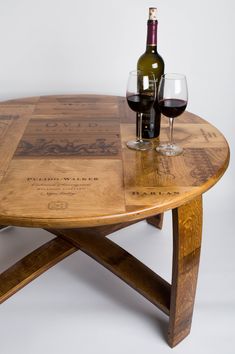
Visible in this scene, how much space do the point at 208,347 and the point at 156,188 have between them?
2.45 feet

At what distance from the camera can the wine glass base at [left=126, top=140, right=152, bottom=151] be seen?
4.36ft

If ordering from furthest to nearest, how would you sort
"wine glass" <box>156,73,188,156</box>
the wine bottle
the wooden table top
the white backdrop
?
the white backdrop → the wine bottle → "wine glass" <box>156,73,188,156</box> → the wooden table top

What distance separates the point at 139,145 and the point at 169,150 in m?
0.11

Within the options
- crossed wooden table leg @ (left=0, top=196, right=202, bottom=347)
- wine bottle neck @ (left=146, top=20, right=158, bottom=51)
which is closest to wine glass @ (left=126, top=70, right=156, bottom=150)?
wine bottle neck @ (left=146, top=20, right=158, bottom=51)

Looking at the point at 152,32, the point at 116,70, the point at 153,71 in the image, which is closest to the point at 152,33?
the point at 152,32

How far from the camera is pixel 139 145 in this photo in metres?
1.35

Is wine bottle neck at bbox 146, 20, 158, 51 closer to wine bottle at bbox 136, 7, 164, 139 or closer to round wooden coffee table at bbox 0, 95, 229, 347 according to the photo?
wine bottle at bbox 136, 7, 164, 139

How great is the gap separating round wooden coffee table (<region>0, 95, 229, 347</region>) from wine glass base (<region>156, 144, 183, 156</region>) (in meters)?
0.02

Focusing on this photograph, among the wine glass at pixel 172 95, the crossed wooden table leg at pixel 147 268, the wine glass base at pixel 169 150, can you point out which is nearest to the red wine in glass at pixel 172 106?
the wine glass at pixel 172 95

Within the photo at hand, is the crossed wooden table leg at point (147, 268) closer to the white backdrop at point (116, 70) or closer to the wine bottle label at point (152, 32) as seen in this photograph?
the white backdrop at point (116, 70)

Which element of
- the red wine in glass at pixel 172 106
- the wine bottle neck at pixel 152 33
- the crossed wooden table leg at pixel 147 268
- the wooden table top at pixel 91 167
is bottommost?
the crossed wooden table leg at pixel 147 268

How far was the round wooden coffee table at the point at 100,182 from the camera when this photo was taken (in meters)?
1.01

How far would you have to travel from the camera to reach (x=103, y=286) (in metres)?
1.77

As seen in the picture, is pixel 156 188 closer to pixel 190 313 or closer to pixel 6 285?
pixel 190 313
